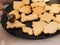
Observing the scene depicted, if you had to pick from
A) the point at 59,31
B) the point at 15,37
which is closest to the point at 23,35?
the point at 15,37

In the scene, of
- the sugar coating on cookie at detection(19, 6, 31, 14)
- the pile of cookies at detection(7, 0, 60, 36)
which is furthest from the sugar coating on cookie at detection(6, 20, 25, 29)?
the sugar coating on cookie at detection(19, 6, 31, 14)

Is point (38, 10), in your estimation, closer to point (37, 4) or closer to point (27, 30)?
point (37, 4)

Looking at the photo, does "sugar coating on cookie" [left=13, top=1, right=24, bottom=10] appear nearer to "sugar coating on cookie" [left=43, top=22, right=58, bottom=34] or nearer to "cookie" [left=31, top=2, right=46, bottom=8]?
"cookie" [left=31, top=2, right=46, bottom=8]

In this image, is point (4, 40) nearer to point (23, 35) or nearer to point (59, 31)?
point (23, 35)

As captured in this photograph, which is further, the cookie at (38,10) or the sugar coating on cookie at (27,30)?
the cookie at (38,10)

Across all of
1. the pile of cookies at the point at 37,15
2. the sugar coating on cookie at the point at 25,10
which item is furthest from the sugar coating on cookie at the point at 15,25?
the sugar coating on cookie at the point at 25,10

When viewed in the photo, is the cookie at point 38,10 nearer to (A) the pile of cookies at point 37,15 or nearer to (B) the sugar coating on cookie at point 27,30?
(A) the pile of cookies at point 37,15

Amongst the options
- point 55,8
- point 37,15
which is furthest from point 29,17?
point 55,8
